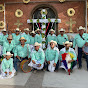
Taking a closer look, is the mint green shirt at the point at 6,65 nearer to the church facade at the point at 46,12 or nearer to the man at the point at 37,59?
the man at the point at 37,59

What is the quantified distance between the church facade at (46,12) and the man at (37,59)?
4.19 metres

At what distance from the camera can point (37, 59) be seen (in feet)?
15.4

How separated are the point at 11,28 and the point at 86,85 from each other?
24.2ft

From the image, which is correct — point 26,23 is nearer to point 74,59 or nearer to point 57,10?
point 57,10

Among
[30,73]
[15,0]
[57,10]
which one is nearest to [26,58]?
[30,73]

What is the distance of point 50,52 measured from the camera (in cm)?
480

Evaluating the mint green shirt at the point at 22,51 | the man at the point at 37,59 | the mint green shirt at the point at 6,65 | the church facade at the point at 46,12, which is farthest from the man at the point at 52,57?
the church facade at the point at 46,12

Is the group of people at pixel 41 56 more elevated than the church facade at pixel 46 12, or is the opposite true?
the church facade at pixel 46 12

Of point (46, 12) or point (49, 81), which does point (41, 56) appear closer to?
point (49, 81)

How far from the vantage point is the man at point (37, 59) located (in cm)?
457

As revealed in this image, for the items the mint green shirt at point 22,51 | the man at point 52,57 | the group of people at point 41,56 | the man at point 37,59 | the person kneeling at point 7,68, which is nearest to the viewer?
the person kneeling at point 7,68

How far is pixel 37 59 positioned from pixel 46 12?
497 centimetres

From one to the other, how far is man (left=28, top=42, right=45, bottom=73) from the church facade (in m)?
4.19

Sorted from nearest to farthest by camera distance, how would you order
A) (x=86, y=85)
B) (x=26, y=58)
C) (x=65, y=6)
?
(x=86, y=85), (x=26, y=58), (x=65, y=6)
